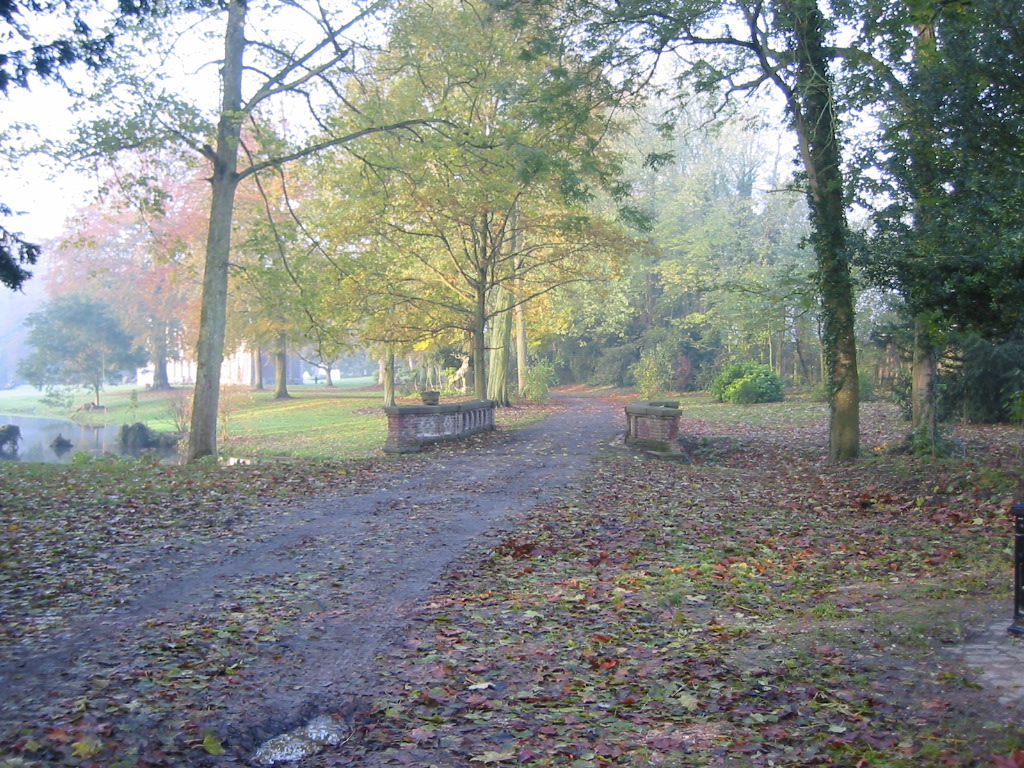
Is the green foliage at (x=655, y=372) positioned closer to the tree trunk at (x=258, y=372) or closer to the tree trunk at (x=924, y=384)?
the tree trunk at (x=924, y=384)

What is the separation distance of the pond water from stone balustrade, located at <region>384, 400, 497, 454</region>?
10005 millimetres

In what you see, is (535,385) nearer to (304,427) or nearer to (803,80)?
(304,427)

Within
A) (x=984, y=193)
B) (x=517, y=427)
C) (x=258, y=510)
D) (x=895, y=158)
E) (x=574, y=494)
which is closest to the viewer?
(x=984, y=193)

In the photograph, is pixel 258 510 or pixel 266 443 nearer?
pixel 258 510

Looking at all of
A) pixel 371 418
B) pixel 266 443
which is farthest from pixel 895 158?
pixel 371 418

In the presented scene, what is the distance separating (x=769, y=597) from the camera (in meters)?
6.99

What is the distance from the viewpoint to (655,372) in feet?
119

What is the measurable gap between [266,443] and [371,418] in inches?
254

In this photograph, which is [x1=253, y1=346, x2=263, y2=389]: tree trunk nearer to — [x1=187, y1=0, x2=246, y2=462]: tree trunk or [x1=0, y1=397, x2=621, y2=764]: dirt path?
[x1=187, y1=0, x2=246, y2=462]: tree trunk

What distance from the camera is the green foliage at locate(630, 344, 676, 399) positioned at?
36.1 metres

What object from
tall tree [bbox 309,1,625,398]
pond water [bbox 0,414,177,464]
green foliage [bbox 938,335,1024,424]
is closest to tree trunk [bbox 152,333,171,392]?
pond water [bbox 0,414,177,464]

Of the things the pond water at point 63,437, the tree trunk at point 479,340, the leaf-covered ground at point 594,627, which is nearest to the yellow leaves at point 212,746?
the leaf-covered ground at point 594,627

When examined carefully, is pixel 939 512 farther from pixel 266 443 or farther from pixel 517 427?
A: pixel 266 443

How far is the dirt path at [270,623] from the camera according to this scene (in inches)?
187
